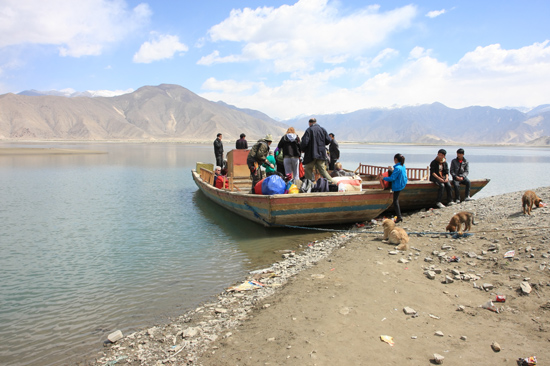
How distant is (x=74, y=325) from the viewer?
5246 millimetres

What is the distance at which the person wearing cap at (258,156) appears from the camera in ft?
33.9

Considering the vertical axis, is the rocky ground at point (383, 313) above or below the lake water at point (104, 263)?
above

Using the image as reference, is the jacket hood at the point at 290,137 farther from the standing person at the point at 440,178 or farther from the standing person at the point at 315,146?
the standing person at the point at 440,178

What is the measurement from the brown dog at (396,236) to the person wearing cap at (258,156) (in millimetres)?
4068

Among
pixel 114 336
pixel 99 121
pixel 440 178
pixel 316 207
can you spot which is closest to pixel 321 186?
pixel 316 207

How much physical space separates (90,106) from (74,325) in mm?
196032

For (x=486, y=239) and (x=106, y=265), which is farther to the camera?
(x=106, y=265)

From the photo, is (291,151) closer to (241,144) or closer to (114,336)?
(241,144)

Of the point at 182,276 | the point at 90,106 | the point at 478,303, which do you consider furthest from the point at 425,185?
the point at 90,106

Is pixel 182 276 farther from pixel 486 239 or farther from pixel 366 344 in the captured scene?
pixel 486 239

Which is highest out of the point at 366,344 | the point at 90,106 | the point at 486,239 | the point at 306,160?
the point at 90,106

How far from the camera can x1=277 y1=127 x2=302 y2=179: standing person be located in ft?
31.7

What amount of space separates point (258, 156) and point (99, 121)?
17468 centimetres

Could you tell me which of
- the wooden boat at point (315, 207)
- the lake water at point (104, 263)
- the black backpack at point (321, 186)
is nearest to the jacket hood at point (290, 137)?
the black backpack at point (321, 186)
